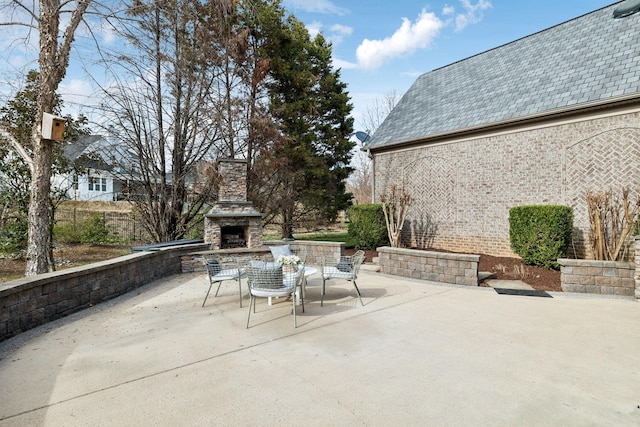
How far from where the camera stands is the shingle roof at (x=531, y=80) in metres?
7.80

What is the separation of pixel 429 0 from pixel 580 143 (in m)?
6.98

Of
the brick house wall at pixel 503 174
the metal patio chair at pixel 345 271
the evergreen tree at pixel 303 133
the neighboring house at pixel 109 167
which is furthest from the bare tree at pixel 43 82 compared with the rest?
the brick house wall at pixel 503 174

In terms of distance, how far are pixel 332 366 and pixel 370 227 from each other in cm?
716

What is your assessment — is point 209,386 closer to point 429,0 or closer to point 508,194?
point 508,194

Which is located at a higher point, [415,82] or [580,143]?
[415,82]

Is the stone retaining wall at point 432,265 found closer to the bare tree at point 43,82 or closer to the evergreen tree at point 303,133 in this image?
the evergreen tree at point 303,133

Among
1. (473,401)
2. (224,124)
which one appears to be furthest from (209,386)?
(224,124)

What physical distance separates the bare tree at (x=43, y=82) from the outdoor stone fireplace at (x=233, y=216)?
3643 millimetres

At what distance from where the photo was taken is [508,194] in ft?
28.7

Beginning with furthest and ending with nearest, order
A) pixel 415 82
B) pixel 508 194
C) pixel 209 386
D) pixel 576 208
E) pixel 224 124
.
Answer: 1. pixel 415 82
2. pixel 224 124
3. pixel 508 194
4. pixel 576 208
5. pixel 209 386

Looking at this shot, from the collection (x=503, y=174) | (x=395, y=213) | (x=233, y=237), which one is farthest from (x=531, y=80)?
(x=233, y=237)

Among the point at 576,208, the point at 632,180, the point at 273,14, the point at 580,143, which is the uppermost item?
the point at 273,14

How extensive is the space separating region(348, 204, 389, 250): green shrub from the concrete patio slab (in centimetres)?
489

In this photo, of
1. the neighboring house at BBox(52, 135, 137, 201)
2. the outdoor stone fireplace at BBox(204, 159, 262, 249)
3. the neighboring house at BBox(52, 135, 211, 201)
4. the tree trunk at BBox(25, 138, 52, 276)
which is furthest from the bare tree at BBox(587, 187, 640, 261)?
the neighboring house at BBox(52, 135, 137, 201)
